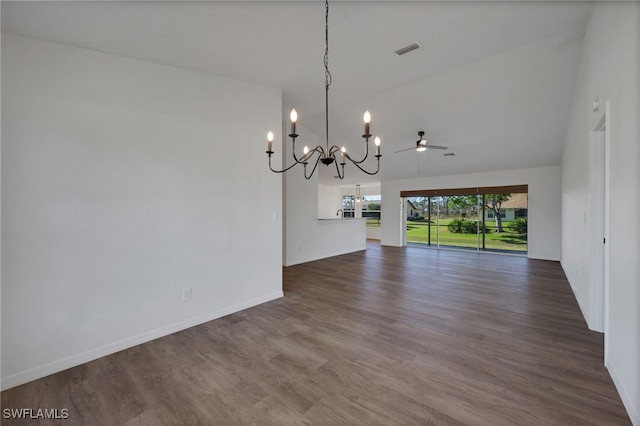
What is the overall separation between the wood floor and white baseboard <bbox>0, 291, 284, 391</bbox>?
8 cm

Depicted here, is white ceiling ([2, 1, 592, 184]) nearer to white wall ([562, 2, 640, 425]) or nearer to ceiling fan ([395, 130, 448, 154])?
ceiling fan ([395, 130, 448, 154])

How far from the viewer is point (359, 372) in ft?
7.25

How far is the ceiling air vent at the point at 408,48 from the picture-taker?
2947mm

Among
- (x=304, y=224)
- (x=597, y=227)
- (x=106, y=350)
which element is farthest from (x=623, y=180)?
(x=304, y=224)

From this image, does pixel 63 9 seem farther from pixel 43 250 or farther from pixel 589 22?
pixel 589 22

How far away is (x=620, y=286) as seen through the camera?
1876 mm

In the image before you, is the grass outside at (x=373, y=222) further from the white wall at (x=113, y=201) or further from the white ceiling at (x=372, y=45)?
the white wall at (x=113, y=201)

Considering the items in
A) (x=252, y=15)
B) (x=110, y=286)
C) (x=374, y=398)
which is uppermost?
(x=252, y=15)

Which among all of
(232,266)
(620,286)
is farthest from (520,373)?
(232,266)

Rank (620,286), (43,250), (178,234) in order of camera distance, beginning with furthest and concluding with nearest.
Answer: (178,234)
(43,250)
(620,286)

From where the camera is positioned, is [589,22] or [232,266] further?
[232,266]

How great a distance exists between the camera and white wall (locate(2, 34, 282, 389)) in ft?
7.19

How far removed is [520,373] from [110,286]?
12.1 ft

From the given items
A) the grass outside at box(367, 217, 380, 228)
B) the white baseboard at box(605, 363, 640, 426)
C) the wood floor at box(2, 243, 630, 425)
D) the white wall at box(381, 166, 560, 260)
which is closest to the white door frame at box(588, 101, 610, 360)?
the wood floor at box(2, 243, 630, 425)
